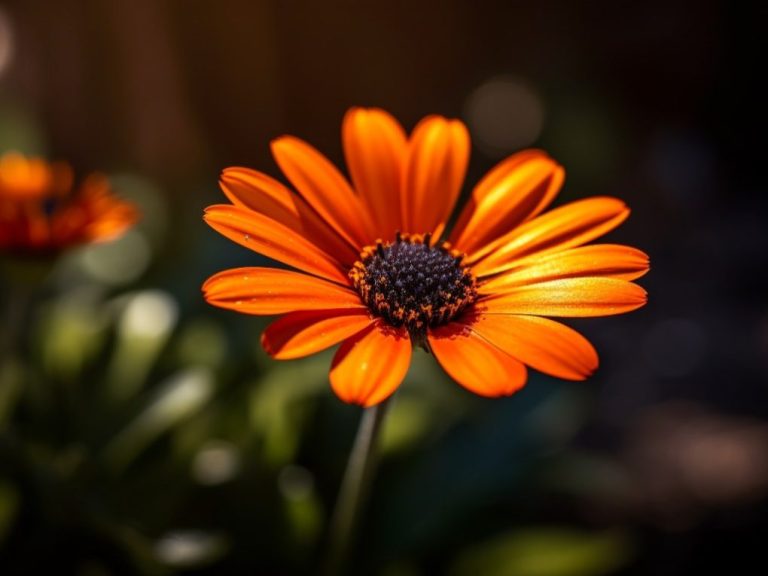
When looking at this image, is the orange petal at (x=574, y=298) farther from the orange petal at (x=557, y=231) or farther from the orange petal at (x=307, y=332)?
the orange petal at (x=307, y=332)

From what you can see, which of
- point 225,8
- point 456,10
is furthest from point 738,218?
point 225,8

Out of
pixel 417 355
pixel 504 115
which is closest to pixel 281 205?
pixel 417 355

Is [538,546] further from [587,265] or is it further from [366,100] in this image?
[366,100]

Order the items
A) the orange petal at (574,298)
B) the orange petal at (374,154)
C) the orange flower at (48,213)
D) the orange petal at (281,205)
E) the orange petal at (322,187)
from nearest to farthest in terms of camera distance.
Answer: the orange petal at (574,298)
the orange petal at (281,205)
the orange petal at (322,187)
the orange petal at (374,154)
the orange flower at (48,213)

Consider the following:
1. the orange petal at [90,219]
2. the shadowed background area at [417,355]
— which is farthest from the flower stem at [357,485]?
the orange petal at [90,219]

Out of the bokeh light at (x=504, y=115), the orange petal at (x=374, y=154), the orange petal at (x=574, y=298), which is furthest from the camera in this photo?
the bokeh light at (x=504, y=115)
